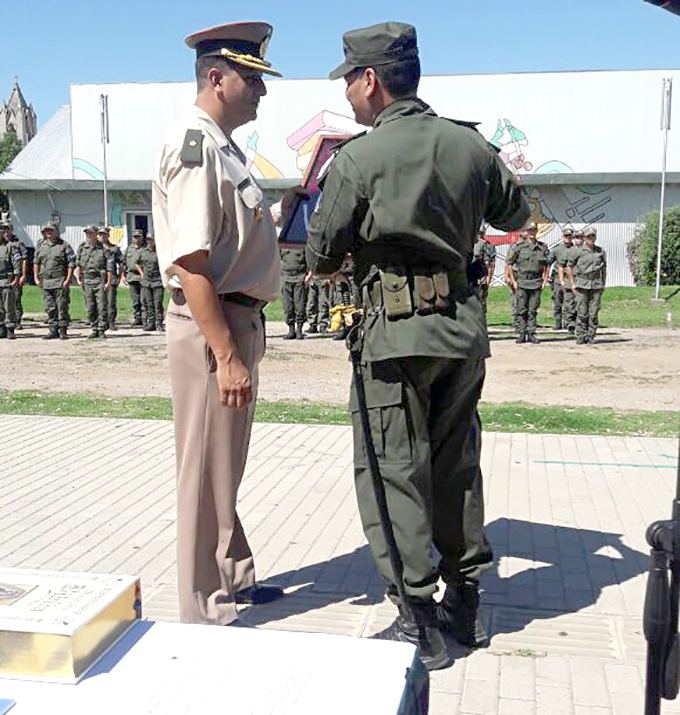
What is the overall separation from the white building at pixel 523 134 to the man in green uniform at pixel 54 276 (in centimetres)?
1188

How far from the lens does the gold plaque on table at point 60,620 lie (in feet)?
4.90

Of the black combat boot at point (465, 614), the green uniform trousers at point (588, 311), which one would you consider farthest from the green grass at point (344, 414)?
the green uniform trousers at point (588, 311)

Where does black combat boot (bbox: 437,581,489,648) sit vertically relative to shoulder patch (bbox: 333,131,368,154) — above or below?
below

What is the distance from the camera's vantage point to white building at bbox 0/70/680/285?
2858 cm

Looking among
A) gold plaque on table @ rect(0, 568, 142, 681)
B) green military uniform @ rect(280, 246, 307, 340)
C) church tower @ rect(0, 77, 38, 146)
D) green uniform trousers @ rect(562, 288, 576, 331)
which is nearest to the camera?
gold plaque on table @ rect(0, 568, 142, 681)

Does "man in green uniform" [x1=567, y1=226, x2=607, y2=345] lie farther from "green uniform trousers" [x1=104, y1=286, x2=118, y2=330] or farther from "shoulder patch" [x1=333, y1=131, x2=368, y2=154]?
"shoulder patch" [x1=333, y1=131, x2=368, y2=154]

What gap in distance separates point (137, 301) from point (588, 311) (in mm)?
9059

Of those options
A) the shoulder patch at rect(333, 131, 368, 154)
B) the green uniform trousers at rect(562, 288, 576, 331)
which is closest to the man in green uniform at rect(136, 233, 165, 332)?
the green uniform trousers at rect(562, 288, 576, 331)

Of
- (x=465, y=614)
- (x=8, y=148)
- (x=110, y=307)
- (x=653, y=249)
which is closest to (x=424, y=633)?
(x=465, y=614)

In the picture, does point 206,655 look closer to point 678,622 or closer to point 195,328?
point 678,622

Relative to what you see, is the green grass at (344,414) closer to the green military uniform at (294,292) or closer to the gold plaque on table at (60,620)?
the gold plaque on table at (60,620)

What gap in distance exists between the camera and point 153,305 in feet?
58.0

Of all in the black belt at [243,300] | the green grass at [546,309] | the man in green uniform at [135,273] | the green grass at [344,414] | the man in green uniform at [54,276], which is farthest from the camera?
the green grass at [546,309]

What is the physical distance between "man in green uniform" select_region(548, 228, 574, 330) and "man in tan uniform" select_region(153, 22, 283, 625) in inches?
531
